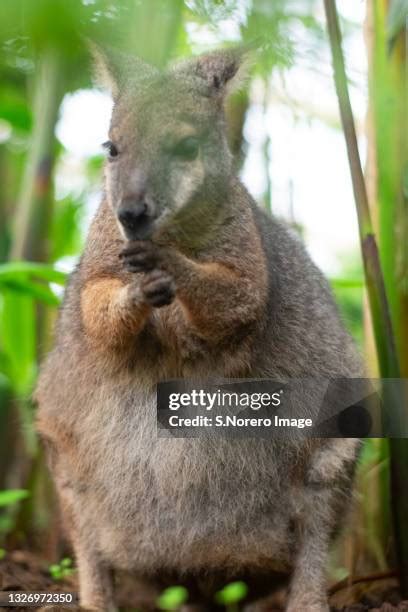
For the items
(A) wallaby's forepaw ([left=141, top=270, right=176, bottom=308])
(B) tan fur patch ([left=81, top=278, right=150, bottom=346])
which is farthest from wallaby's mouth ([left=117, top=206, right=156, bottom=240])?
(B) tan fur patch ([left=81, top=278, right=150, bottom=346])

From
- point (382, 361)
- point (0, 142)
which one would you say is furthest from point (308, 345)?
point (0, 142)

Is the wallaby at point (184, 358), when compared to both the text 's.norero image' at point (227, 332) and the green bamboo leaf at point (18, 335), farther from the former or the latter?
the green bamboo leaf at point (18, 335)

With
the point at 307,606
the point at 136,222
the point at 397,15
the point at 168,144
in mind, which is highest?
the point at 397,15

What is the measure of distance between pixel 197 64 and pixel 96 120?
399 millimetres

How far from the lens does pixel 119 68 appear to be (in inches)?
111

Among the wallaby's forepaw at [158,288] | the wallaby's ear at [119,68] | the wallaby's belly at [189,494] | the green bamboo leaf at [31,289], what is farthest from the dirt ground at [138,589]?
the wallaby's ear at [119,68]

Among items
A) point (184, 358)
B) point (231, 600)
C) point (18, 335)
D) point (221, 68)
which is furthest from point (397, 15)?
point (18, 335)

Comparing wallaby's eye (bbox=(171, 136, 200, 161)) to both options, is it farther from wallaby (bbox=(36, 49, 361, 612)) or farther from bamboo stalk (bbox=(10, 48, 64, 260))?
bamboo stalk (bbox=(10, 48, 64, 260))

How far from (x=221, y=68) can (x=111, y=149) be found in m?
0.50

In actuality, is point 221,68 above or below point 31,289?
above

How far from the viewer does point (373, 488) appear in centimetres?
357

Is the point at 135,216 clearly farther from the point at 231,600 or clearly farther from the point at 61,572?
the point at 61,572

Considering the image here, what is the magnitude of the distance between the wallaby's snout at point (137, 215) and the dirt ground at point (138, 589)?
124 cm

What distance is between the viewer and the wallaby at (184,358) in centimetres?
266
